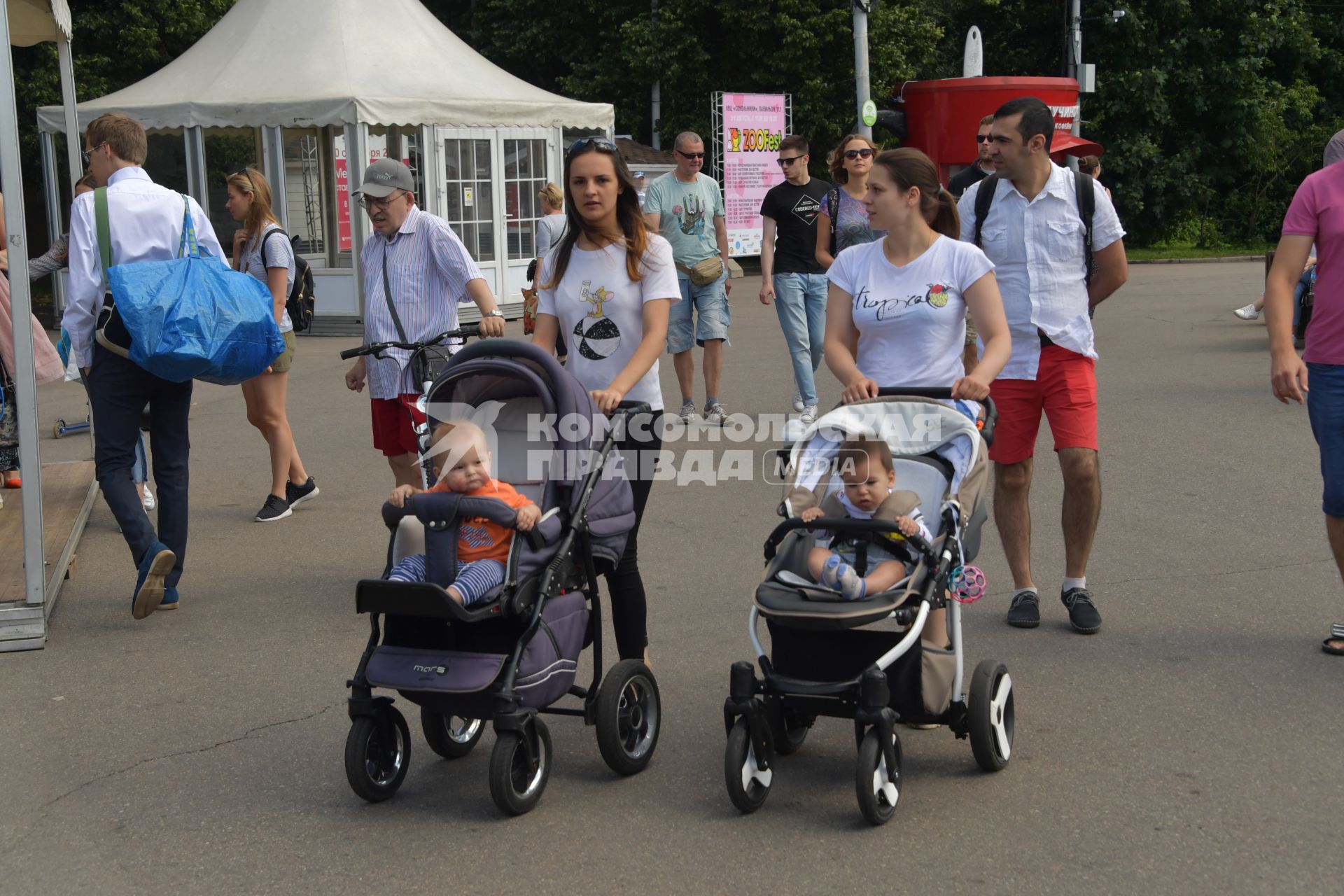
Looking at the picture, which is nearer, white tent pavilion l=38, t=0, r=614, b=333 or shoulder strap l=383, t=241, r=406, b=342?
shoulder strap l=383, t=241, r=406, b=342

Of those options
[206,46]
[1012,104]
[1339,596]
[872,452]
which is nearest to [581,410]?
[872,452]

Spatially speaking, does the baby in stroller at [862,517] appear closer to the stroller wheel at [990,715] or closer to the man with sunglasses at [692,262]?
the stroller wheel at [990,715]

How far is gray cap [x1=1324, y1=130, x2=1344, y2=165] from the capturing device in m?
5.43

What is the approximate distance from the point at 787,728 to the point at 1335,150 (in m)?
3.21

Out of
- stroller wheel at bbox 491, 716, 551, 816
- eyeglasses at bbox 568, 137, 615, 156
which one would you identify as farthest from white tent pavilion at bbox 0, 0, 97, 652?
stroller wheel at bbox 491, 716, 551, 816

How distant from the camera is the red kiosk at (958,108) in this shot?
22.2 meters

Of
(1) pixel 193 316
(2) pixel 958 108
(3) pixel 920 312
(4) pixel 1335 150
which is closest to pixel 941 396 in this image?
(3) pixel 920 312

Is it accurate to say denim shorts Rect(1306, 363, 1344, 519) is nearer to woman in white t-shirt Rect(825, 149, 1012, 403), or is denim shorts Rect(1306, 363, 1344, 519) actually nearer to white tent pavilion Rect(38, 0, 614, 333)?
woman in white t-shirt Rect(825, 149, 1012, 403)

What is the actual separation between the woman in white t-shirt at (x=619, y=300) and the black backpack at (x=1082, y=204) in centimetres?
154

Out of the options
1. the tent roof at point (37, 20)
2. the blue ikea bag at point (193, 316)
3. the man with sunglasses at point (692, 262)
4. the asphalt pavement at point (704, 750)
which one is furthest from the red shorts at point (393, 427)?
the man with sunglasses at point (692, 262)

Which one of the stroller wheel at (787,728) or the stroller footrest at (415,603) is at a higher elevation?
the stroller footrest at (415,603)

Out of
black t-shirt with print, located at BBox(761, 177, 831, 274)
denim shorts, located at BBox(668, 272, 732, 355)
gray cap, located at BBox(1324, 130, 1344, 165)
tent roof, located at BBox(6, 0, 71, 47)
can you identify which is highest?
tent roof, located at BBox(6, 0, 71, 47)

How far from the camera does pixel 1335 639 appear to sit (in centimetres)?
535

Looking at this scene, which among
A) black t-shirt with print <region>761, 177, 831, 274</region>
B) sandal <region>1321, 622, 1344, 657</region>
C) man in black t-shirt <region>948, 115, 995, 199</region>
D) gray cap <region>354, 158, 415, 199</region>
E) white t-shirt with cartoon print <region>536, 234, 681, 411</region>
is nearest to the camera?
white t-shirt with cartoon print <region>536, 234, 681, 411</region>
